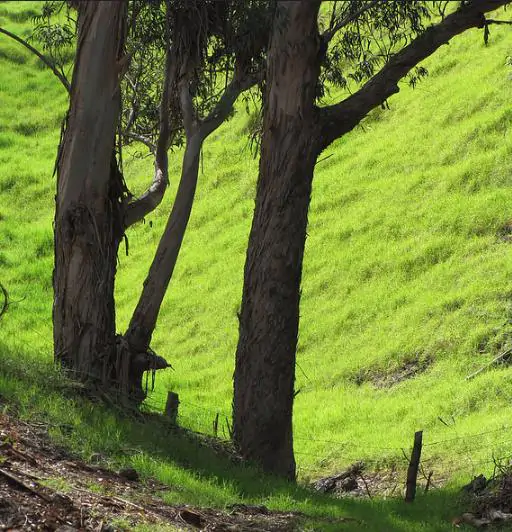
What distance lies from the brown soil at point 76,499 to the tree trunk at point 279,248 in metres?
3.50

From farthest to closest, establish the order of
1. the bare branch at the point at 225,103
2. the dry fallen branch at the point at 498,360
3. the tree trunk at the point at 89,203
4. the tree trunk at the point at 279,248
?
1. the dry fallen branch at the point at 498,360
2. the bare branch at the point at 225,103
3. the tree trunk at the point at 279,248
4. the tree trunk at the point at 89,203

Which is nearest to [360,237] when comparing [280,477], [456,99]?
[456,99]

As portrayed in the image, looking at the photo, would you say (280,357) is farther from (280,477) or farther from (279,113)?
(279,113)

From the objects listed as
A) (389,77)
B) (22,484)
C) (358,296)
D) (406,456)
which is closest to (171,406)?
(406,456)

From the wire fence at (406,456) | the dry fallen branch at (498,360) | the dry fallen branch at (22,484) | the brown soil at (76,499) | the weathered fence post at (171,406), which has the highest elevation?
the dry fallen branch at (22,484)

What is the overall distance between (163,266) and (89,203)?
211cm

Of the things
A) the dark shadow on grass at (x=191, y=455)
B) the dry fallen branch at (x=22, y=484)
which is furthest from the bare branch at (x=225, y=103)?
the dry fallen branch at (x=22, y=484)

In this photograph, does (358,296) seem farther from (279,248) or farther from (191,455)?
(191,455)

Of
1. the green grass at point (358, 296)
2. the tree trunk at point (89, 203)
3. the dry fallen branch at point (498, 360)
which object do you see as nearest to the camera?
the green grass at point (358, 296)

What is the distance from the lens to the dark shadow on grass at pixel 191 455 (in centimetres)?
1062

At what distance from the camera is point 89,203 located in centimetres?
1320

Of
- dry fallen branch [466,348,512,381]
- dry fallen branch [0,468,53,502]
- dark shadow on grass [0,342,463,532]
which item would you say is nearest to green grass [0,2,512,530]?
dark shadow on grass [0,342,463,532]

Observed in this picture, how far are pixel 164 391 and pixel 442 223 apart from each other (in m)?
8.48

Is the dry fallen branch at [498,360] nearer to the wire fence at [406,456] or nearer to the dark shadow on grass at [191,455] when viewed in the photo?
the wire fence at [406,456]
